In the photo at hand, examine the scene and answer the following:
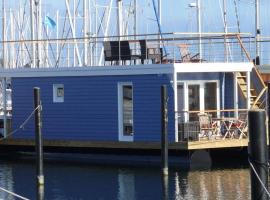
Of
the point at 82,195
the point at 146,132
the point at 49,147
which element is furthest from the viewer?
the point at 49,147

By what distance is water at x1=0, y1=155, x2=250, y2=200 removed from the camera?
70.1 ft

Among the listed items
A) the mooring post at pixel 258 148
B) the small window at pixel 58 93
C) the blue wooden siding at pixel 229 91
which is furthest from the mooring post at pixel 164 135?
the mooring post at pixel 258 148

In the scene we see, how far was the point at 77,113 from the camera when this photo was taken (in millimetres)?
27922

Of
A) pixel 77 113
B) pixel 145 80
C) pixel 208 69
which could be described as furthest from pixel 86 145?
pixel 208 69

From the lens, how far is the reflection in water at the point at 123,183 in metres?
21.4

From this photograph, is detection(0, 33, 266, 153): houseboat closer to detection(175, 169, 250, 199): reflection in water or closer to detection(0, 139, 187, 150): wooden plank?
detection(0, 139, 187, 150): wooden plank

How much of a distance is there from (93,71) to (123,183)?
5489 millimetres

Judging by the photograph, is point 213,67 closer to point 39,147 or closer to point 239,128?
point 239,128

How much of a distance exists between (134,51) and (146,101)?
233cm

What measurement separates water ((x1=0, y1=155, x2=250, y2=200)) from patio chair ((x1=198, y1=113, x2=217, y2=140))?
122 centimetres

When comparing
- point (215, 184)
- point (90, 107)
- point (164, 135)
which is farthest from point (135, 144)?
point (215, 184)

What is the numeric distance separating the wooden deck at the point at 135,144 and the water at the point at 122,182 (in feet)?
2.34

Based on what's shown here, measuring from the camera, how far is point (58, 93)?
93.8 ft

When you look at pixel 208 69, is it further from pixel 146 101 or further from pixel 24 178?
pixel 24 178
